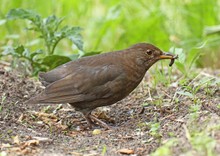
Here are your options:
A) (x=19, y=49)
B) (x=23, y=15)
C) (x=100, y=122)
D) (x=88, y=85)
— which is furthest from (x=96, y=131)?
(x=23, y=15)

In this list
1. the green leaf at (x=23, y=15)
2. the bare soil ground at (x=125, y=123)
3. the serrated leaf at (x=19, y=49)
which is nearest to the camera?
the bare soil ground at (x=125, y=123)

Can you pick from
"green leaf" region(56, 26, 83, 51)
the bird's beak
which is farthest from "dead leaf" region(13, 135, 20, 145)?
"green leaf" region(56, 26, 83, 51)

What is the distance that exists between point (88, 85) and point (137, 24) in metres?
3.79

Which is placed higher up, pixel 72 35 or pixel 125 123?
pixel 72 35

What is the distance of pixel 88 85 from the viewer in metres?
6.01

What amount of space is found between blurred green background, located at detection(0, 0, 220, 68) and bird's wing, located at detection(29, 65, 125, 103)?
311cm

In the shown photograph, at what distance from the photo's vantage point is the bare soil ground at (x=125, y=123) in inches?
186

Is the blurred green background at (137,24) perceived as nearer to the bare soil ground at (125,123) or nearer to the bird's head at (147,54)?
the bare soil ground at (125,123)

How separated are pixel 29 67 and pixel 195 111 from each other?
3.04m

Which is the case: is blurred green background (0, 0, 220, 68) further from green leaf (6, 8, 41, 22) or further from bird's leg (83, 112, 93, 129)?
bird's leg (83, 112, 93, 129)

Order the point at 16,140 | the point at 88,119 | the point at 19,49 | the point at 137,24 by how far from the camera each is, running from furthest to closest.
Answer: the point at 137,24 < the point at 19,49 < the point at 88,119 < the point at 16,140

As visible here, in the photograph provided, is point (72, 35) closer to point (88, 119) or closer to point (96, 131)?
point (88, 119)

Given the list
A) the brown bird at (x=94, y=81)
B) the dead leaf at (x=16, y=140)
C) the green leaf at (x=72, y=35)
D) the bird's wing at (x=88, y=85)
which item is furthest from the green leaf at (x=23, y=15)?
the dead leaf at (x=16, y=140)

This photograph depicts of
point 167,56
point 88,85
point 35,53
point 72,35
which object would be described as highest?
point 72,35
